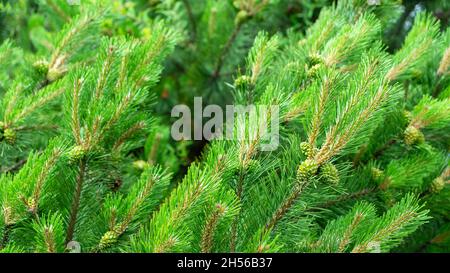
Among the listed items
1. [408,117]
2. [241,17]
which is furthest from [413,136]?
[241,17]

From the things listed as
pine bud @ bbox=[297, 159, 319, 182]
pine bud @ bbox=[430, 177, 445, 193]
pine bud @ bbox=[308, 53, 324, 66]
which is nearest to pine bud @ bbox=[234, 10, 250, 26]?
pine bud @ bbox=[308, 53, 324, 66]

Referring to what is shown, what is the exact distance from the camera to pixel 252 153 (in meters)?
1.14

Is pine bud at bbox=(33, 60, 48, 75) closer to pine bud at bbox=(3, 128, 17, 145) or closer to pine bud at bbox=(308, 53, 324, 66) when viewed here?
pine bud at bbox=(3, 128, 17, 145)

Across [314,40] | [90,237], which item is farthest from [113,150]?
[314,40]

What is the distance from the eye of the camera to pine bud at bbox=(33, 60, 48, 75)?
1.53 meters

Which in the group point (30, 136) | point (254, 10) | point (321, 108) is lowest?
point (30, 136)

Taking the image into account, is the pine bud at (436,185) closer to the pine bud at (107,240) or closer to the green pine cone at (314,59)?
the green pine cone at (314,59)

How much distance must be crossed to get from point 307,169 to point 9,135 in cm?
72

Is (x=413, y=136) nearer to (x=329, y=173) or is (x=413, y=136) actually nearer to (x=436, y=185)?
(x=436, y=185)

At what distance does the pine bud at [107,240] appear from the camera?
1137 mm

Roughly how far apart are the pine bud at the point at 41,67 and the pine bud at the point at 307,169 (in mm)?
799
